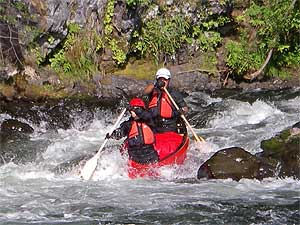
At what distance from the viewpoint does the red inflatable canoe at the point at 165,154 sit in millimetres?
8211

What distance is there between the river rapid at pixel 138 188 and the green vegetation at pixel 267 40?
2.04 m

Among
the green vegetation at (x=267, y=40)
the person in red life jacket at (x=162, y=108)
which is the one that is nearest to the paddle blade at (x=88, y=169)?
the person in red life jacket at (x=162, y=108)

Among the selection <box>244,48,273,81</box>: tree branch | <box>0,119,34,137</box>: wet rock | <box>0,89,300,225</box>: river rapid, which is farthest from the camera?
<box>244,48,273,81</box>: tree branch

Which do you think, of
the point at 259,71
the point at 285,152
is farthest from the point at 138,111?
the point at 259,71

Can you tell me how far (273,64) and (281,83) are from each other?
0.46m

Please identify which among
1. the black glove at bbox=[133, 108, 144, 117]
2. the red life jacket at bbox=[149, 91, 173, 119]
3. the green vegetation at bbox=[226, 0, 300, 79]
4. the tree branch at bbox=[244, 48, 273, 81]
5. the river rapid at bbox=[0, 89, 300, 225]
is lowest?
the river rapid at bbox=[0, 89, 300, 225]

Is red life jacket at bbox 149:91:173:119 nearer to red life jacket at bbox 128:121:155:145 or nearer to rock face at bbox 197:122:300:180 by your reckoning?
red life jacket at bbox 128:121:155:145

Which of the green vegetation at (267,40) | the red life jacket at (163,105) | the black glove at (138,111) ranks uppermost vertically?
the green vegetation at (267,40)

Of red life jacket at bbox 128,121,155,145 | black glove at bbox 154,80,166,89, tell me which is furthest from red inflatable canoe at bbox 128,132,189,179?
black glove at bbox 154,80,166,89

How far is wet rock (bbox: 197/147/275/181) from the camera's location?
7.90 metres

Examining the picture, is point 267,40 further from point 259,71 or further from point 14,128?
point 14,128

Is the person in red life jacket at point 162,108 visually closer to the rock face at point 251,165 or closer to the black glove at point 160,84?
the black glove at point 160,84

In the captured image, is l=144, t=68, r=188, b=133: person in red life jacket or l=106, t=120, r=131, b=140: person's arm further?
l=144, t=68, r=188, b=133: person in red life jacket

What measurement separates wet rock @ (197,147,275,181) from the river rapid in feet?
0.38
